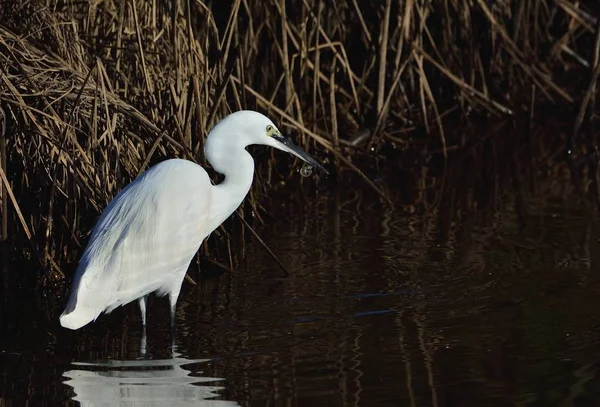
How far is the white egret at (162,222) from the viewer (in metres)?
5.02

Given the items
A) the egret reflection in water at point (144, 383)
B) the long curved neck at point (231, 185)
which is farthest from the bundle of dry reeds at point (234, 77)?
the egret reflection in water at point (144, 383)

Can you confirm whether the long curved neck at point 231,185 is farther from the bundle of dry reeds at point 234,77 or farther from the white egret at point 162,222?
the bundle of dry reeds at point 234,77

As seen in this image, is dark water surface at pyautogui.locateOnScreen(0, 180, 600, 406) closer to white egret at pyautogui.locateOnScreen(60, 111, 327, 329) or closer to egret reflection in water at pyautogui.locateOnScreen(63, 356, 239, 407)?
egret reflection in water at pyautogui.locateOnScreen(63, 356, 239, 407)

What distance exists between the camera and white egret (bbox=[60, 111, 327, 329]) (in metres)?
5.02

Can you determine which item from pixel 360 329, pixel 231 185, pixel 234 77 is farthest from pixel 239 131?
pixel 234 77

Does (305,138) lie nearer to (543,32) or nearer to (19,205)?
(19,205)

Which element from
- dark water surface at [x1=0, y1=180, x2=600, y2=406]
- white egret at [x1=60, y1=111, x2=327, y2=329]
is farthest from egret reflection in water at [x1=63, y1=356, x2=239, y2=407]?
white egret at [x1=60, y1=111, x2=327, y2=329]

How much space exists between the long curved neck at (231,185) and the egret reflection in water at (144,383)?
0.90m

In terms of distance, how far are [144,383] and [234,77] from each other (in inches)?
116

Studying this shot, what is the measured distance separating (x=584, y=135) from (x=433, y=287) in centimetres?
358

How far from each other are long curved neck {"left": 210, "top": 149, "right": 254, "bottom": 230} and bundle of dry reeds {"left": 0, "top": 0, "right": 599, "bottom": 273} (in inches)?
23.6

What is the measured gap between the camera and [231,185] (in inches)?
214

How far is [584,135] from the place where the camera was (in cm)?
870

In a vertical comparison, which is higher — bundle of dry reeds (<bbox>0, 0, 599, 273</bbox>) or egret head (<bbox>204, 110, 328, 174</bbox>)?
bundle of dry reeds (<bbox>0, 0, 599, 273</bbox>)
